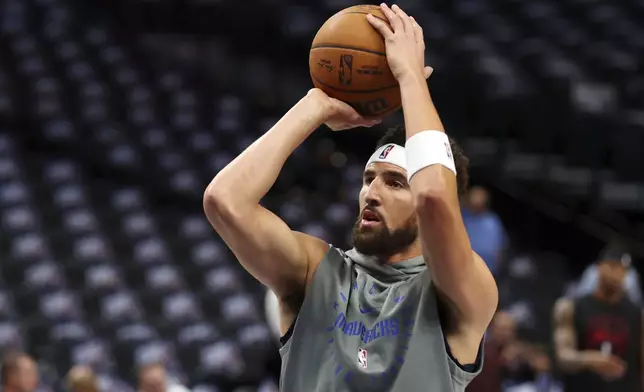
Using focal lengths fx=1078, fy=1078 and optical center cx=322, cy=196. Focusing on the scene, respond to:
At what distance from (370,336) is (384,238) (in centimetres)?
24

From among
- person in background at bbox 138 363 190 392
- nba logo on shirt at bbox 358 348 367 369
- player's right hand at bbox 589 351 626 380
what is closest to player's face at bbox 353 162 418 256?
nba logo on shirt at bbox 358 348 367 369

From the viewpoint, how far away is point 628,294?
6027 millimetres

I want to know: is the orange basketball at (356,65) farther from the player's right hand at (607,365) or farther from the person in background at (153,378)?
the person in background at (153,378)

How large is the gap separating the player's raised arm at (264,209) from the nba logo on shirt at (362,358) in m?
0.24

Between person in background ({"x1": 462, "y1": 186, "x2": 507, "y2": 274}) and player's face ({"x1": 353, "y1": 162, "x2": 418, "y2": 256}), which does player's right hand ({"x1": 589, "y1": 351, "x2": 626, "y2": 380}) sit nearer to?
person in background ({"x1": 462, "y1": 186, "x2": 507, "y2": 274})

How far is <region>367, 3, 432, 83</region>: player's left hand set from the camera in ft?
8.08

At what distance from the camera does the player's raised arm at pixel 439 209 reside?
229 centimetres

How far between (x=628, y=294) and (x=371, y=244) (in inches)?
Answer: 152

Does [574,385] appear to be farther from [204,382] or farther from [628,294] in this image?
[204,382]

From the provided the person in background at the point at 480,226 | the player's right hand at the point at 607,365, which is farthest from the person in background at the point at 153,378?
the player's right hand at the point at 607,365

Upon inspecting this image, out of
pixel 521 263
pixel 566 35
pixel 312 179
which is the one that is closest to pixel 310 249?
pixel 521 263

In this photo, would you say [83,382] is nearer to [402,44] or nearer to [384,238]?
[384,238]

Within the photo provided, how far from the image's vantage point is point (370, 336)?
2.44m

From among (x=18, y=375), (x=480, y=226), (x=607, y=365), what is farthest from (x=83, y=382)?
(x=607, y=365)
